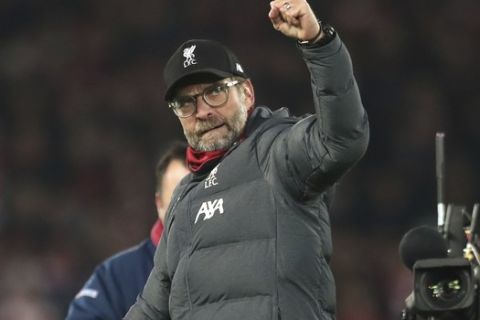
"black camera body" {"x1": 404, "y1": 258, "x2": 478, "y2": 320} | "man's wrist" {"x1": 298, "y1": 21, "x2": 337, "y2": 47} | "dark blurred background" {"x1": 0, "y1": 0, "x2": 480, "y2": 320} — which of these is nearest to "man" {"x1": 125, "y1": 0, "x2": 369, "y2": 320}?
"man's wrist" {"x1": 298, "y1": 21, "x2": 337, "y2": 47}

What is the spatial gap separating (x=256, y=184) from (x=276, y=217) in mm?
123

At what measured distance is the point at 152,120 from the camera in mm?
11336

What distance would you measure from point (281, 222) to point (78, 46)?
827 cm

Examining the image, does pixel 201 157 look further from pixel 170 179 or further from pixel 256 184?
pixel 170 179

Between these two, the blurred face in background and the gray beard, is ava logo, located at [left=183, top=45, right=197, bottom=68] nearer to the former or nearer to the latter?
the gray beard

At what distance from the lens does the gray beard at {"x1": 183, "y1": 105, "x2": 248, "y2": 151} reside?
14.1 feet

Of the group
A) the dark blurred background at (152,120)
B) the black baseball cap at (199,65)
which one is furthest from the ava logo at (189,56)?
the dark blurred background at (152,120)

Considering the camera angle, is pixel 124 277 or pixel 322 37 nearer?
pixel 322 37

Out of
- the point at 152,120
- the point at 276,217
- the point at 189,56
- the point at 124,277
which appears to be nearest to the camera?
the point at 276,217

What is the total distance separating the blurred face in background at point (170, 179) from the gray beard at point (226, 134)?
6.34ft

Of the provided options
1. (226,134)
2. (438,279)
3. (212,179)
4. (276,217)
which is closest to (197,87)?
(226,134)

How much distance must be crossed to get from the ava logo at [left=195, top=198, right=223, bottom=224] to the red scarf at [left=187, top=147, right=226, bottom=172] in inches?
6.0

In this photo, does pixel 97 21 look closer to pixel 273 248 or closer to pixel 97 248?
pixel 97 248

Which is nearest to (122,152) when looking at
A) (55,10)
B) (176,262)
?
(55,10)
